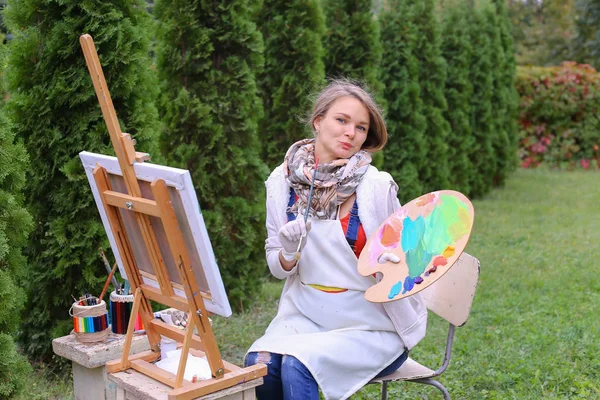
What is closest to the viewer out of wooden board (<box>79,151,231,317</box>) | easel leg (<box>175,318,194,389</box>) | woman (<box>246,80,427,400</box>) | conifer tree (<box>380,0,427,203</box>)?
wooden board (<box>79,151,231,317</box>)

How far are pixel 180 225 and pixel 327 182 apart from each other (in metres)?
0.74

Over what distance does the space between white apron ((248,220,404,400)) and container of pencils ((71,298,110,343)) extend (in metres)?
0.71

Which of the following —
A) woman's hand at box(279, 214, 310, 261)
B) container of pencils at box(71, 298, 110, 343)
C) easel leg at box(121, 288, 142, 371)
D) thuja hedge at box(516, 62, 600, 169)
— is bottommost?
thuja hedge at box(516, 62, 600, 169)

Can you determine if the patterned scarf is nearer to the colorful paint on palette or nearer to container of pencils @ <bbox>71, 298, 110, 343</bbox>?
the colorful paint on palette

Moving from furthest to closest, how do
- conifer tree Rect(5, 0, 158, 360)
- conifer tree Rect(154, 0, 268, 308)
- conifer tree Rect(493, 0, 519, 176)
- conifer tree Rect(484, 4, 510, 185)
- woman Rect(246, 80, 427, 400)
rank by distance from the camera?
conifer tree Rect(493, 0, 519, 176) < conifer tree Rect(484, 4, 510, 185) < conifer tree Rect(154, 0, 268, 308) < conifer tree Rect(5, 0, 158, 360) < woman Rect(246, 80, 427, 400)

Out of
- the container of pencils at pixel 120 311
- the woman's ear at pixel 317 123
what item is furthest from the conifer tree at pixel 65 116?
the woman's ear at pixel 317 123

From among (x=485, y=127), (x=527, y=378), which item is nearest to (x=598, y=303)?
(x=527, y=378)

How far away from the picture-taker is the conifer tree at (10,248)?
9.91 ft

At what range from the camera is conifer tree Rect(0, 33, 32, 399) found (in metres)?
3.02

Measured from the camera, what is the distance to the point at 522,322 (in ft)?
15.8

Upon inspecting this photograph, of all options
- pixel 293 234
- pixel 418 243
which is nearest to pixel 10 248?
pixel 293 234

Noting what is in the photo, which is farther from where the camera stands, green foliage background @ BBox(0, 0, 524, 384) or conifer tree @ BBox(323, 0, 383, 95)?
conifer tree @ BBox(323, 0, 383, 95)

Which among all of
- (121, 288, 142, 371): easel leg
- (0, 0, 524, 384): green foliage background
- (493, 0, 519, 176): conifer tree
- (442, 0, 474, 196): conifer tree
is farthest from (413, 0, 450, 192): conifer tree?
(121, 288, 142, 371): easel leg

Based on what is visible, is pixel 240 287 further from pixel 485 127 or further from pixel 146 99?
pixel 485 127
